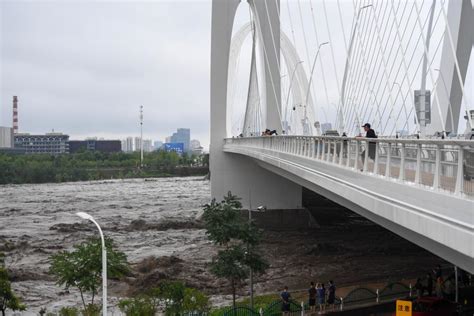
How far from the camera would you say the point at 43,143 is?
189500 millimetres

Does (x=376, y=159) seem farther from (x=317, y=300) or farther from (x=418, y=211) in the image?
(x=317, y=300)

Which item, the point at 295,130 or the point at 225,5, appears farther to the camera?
the point at 295,130

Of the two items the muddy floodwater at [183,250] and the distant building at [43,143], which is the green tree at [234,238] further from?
the distant building at [43,143]

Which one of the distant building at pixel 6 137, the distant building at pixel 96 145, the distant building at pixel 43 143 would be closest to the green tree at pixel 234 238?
the distant building at pixel 96 145

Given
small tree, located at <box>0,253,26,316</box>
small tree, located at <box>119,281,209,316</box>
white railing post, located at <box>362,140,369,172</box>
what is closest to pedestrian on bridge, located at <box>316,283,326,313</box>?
small tree, located at <box>119,281,209,316</box>

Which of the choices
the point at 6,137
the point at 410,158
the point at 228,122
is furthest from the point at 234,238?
the point at 6,137

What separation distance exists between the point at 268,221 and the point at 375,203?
29895 mm

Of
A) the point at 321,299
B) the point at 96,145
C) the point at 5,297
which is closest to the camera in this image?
the point at 321,299

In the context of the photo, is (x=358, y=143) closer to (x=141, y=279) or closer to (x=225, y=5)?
(x=141, y=279)

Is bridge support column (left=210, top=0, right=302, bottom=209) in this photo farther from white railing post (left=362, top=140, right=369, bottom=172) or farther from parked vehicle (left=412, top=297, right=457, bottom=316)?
white railing post (left=362, top=140, right=369, bottom=172)

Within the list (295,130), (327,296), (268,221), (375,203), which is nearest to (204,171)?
(295,130)

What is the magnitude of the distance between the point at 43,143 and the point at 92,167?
235ft

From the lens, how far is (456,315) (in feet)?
48.5

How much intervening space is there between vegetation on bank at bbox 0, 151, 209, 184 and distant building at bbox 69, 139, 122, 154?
43.8 metres
